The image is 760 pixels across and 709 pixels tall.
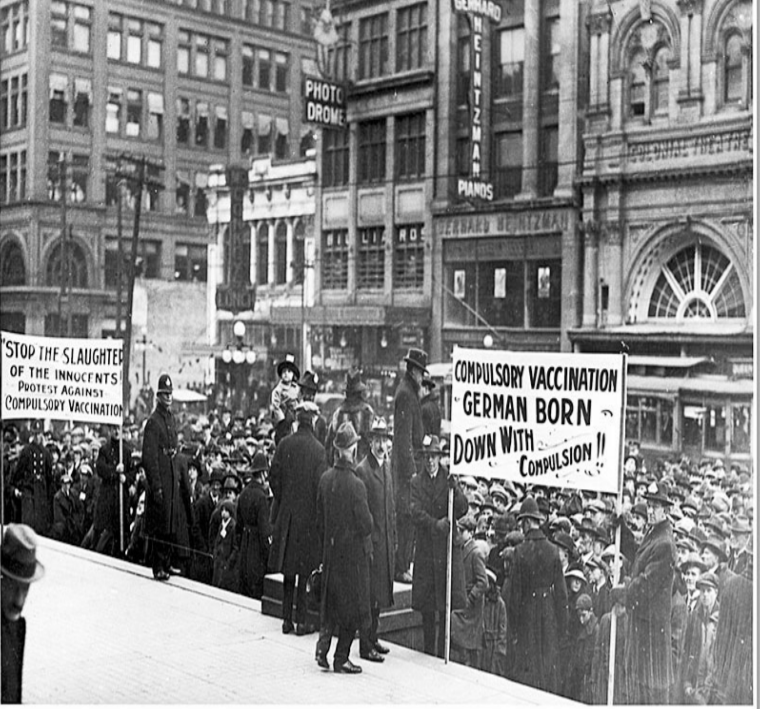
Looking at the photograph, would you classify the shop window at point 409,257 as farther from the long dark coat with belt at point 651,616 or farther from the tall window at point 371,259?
the long dark coat with belt at point 651,616

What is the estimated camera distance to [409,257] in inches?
326

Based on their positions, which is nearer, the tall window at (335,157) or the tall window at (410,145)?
the tall window at (410,145)

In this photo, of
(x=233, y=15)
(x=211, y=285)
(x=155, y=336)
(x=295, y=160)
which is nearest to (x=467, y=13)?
(x=295, y=160)

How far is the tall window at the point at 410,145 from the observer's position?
8148mm

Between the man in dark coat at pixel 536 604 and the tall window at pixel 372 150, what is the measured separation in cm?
269

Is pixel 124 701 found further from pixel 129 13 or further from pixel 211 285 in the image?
pixel 129 13

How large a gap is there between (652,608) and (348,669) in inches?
83.1

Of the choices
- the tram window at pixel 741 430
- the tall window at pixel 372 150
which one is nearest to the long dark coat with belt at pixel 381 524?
the tall window at pixel 372 150

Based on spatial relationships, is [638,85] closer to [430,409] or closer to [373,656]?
[430,409]

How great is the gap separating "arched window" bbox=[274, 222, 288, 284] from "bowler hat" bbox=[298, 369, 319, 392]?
82 cm

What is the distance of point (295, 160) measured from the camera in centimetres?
898

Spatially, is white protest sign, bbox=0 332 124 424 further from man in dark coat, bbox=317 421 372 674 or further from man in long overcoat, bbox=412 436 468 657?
man in long overcoat, bbox=412 436 468 657

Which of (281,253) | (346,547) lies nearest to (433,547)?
(346,547)

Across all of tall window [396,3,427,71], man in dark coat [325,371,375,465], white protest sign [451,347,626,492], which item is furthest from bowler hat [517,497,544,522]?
tall window [396,3,427,71]
